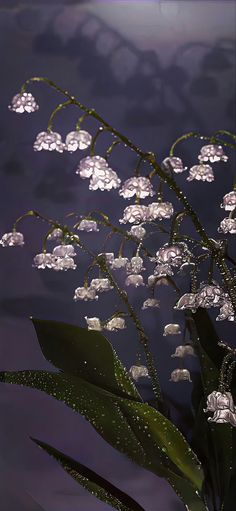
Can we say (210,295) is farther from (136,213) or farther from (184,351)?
(184,351)

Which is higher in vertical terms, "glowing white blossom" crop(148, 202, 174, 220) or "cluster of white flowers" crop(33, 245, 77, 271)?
"glowing white blossom" crop(148, 202, 174, 220)

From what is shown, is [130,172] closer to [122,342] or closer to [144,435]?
[122,342]

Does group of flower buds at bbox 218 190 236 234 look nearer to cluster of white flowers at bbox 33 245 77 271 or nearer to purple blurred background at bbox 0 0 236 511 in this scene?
cluster of white flowers at bbox 33 245 77 271

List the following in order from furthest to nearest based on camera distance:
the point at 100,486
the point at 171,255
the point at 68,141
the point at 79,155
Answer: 1. the point at 79,155
2. the point at 100,486
3. the point at 68,141
4. the point at 171,255

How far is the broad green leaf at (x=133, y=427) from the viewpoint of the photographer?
111 centimetres

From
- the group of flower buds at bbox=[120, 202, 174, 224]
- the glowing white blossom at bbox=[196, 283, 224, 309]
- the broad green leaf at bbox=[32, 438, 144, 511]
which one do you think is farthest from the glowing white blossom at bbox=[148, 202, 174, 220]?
the broad green leaf at bbox=[32, 438, 144, 511]

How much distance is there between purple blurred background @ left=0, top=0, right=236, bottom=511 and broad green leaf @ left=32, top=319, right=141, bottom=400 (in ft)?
1.47

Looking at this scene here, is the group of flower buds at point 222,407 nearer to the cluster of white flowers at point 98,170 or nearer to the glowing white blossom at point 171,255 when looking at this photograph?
the glowing white blossom at point 171,255

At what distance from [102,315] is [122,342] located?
0.08 meters

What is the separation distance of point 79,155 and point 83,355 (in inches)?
24.3

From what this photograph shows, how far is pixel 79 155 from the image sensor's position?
1647 mm

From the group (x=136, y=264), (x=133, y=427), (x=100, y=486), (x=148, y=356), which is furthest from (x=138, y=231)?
(x=100, y=486)

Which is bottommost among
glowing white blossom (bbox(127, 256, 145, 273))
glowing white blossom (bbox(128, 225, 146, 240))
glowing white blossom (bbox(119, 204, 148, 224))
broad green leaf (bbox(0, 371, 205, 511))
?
broad green leaf (bbox(0, 371, 205, 511))

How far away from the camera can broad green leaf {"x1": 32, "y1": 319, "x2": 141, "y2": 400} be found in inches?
45.4
